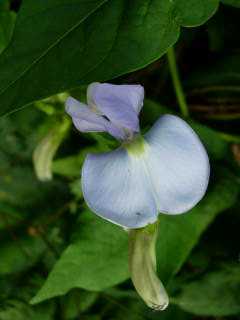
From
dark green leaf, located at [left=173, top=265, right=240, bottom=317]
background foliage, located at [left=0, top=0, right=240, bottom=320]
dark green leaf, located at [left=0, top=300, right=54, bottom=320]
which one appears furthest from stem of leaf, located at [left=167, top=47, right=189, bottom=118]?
dark green leaf, located at [left=0, top=300, right=54, bottom=320]

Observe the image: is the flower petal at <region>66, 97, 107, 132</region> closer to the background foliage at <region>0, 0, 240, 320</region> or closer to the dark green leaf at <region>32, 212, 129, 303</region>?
the background foliage at <region>0, 0, 240, 320</region>

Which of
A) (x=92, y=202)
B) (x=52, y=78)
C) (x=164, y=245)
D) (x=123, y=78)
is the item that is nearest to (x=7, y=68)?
(x=52, y=78)

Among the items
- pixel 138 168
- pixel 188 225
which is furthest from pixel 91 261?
pixel 138 168

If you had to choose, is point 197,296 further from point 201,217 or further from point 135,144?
point 135,144

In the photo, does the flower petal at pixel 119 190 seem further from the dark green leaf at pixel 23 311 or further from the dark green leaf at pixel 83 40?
the dark green leaf at pixel 23 311

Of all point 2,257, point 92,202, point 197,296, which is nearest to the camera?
point 92,202

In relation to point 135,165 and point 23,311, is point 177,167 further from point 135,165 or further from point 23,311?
point 23,311

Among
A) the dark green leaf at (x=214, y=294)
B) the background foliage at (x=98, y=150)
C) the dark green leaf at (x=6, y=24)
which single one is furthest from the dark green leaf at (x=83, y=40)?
the dark green leaf at (x=214, y=294)
